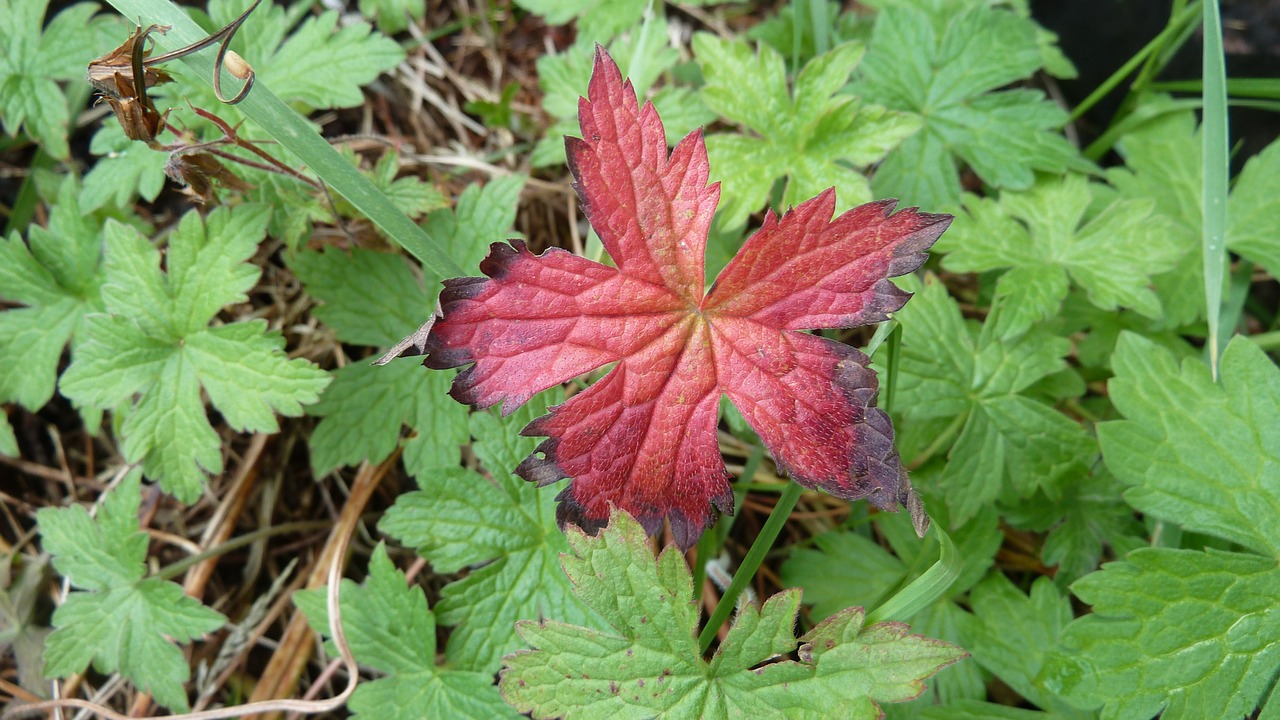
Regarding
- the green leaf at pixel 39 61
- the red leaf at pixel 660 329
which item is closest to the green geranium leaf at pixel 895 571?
the red leaf at pixel 660 329

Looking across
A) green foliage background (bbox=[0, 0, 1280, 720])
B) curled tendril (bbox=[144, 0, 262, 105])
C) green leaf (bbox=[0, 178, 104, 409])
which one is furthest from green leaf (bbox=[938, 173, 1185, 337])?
green leaf (bbox=[0, 178, 104, 409])

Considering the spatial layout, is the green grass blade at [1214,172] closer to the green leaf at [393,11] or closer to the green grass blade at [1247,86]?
the green grass blade at [1247,86]

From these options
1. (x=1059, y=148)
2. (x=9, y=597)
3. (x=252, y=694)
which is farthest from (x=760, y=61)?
(x=9, y=597)

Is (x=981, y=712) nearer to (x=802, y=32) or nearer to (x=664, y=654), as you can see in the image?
(x=664, y=654)

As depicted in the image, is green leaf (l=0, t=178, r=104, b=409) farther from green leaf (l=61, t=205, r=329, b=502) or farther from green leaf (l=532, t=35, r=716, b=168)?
green leaf (l=532, t=35, r=716, b=168)

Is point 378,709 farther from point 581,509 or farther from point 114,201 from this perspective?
point 114,201

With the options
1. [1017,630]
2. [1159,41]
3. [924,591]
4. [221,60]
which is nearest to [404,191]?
[221,60]
